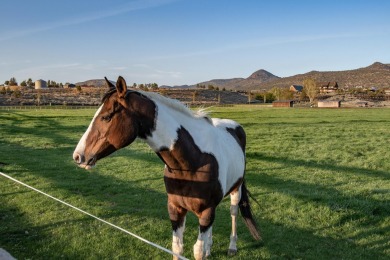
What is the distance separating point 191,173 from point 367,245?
3676mm

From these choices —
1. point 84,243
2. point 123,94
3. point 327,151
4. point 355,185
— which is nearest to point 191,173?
point 123,94

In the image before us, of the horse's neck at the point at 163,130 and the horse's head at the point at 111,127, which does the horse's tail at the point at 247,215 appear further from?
the horse's head at the point at 111,127

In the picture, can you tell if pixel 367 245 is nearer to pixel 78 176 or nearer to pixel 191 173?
pixel 191 173

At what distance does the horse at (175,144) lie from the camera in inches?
129

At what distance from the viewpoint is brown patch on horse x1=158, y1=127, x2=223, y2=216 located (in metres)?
3.66

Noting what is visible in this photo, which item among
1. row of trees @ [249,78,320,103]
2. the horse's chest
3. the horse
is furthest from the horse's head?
row of trees @ [249,78,320,103]

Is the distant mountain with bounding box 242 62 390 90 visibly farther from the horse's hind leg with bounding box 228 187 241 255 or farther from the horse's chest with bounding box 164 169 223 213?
the horse's chest with bounding box 164 169 223 213

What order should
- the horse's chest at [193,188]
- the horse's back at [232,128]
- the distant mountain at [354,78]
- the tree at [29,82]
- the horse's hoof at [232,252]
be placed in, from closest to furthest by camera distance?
the horse's chest at [193,188] → the horse's back at [232,128] → the horse's hoof at [232,252] → the tree at [29,82] → the distant mountain at [354,78]

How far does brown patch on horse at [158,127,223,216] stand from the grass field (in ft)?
5.99

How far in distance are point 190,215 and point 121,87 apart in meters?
4.32

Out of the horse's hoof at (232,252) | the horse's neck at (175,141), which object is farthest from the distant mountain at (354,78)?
the horse's neck at (175,141)

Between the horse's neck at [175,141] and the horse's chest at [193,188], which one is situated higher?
the horse's neck at [175,141]

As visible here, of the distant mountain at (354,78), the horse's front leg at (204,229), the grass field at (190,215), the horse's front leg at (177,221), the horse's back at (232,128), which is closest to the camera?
the horse's front leg at (204,229)

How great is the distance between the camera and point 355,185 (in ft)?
30.4
